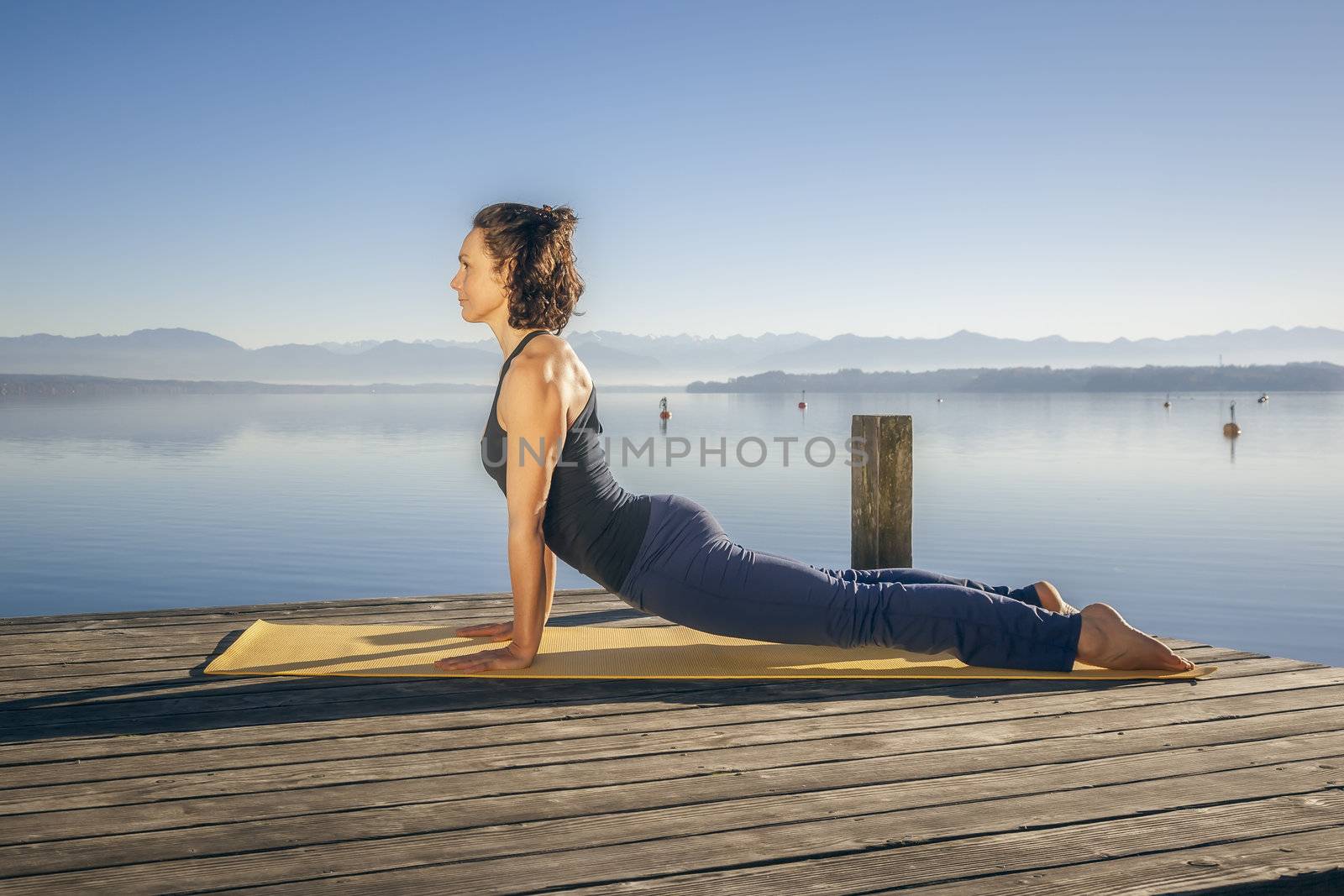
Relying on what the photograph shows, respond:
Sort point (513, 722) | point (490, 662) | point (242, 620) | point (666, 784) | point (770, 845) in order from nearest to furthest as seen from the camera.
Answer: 1. point (770, 845)
2. point (666, 784)
3. point (513, 722)
4. point (490, 662)
5. point (242, 620)

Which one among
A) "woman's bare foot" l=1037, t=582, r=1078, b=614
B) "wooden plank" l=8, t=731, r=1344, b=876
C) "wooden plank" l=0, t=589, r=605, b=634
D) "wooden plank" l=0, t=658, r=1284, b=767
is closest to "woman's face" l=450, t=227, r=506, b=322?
"wooden plank" l=0, t=658, r=1284, b=767

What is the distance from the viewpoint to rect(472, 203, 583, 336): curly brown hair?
115 inches

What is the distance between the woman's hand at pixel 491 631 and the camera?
3617mm

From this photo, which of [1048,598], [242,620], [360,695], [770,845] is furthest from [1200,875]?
[242,620]

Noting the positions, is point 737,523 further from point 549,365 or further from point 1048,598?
point 549,365

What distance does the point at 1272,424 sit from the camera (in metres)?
48.2

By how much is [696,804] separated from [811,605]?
957 mm

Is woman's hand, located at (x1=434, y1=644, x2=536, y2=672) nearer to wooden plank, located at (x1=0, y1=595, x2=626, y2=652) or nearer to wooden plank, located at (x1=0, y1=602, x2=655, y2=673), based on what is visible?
wooden plank, located at (x1=0, y1=602, x2=655, y2=673)

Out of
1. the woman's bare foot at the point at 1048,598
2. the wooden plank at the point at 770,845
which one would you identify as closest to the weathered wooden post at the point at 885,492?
the woman's bare foot at the point at 1048,598

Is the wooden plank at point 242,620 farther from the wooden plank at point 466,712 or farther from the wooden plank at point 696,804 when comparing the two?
the wooden plank at point 696,804

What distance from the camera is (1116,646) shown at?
306cm

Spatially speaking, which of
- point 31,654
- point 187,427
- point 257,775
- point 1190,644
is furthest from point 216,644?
point 187,427

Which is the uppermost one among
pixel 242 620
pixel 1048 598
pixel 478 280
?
pixel 478 280

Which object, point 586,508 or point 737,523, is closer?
point 586,508
